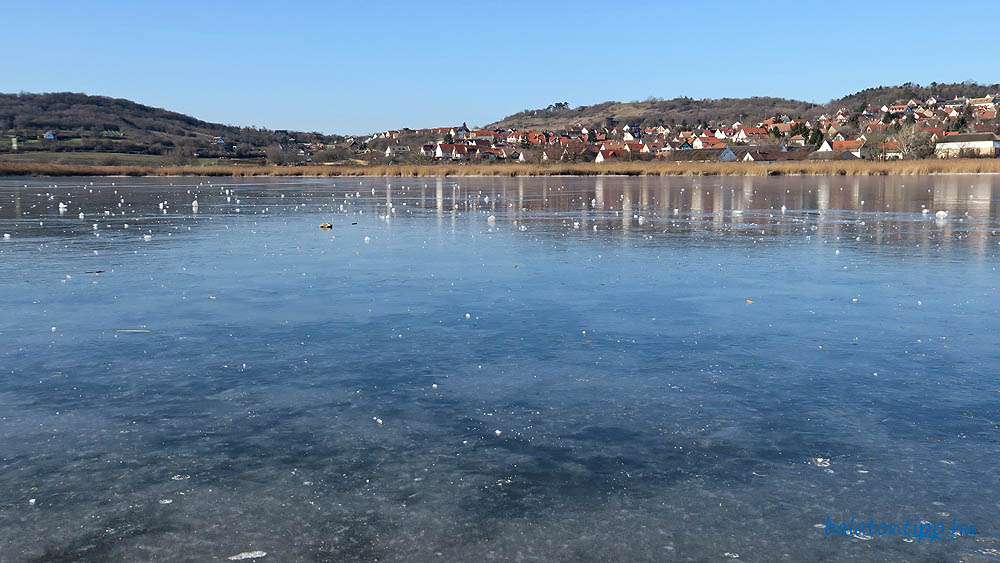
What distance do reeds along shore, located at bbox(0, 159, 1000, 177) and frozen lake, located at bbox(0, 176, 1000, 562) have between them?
160 feet

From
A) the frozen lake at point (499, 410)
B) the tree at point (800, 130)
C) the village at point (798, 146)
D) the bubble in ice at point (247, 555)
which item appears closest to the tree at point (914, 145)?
the village at point (798, 146)

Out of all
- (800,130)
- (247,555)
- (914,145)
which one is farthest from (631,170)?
(800,130)

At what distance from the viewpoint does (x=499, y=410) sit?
18.1 ft

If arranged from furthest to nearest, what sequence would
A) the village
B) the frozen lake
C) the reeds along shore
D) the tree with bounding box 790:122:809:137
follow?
the tree with bounding box 790:122:809:137 < the village < the reeds along shore < the frozen lake

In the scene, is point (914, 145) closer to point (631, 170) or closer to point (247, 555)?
point (631, 170)

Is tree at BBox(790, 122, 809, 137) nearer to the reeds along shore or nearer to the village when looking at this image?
the village

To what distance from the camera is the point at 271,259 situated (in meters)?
13.5

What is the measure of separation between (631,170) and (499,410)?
5974 cm

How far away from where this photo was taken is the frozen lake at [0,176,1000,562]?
3.78 metres

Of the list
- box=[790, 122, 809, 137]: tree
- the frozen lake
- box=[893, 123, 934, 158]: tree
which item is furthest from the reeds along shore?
box=[790, 122, 809, 137]: tree

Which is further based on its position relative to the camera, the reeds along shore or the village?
the village

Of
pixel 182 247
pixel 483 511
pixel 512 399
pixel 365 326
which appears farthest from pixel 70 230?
pixel 483 511

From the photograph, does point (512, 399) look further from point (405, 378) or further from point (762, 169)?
point (762, 169)

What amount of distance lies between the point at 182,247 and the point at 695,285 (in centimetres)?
1007
